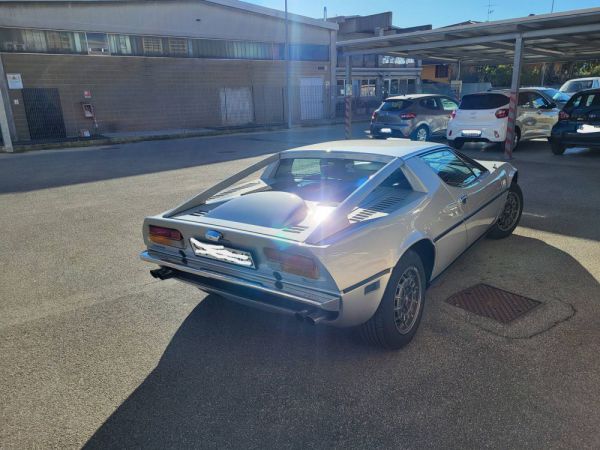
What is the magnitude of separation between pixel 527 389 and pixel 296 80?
26.3m

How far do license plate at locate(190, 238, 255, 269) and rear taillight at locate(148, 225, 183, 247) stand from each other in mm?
160

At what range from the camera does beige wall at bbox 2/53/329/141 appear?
18.5 metres

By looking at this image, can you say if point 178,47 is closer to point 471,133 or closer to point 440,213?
point 471,133

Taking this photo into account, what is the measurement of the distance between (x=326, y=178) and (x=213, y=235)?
4.31ft

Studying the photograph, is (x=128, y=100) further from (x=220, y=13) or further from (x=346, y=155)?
(x=346, y=155)

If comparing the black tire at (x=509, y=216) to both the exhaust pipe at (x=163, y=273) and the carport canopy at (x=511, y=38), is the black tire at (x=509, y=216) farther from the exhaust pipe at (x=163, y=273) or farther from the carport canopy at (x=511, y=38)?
the carport canopy at (x=511, y=38)

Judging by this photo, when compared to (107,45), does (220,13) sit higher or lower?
higher

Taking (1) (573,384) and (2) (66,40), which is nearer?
(1) (573,384)

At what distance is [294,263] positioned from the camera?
2.74 metres

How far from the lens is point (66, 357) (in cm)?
321

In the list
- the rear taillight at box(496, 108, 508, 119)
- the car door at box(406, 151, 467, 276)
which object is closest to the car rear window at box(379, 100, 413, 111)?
the rear taillight at box(496, 108, 508, 119)

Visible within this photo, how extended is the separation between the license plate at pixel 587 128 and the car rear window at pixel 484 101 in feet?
6.27

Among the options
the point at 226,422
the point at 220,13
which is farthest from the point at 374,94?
the point at 226,422

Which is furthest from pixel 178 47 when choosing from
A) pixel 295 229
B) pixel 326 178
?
pixel 295 229
